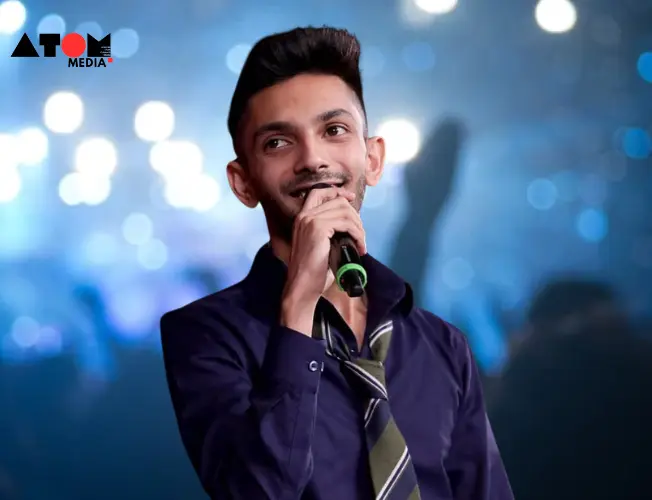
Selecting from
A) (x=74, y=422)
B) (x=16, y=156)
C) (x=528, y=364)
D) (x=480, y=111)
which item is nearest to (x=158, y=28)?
(x=16, y=156)

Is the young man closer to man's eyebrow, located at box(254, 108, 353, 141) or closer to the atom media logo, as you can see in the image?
man's eyebrow, located at box(254, 108, 353, 141)

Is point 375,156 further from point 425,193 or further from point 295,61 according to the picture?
point 425,193

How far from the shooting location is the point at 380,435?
110 cm

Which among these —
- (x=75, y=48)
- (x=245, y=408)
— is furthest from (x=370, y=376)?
(x=75, y=48)

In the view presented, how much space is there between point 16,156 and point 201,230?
1.68 feet

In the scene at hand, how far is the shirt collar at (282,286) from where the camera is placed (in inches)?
48.5

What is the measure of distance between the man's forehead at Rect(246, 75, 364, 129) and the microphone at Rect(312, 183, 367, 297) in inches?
9.8

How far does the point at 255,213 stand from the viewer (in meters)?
2.11

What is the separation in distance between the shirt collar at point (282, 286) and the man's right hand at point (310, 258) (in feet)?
0.46

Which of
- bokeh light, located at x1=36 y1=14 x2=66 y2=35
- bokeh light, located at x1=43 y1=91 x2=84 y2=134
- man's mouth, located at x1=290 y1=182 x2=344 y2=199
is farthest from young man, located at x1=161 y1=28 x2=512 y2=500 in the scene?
bokeh light, located at x1=36 y1=14 x2=66 y2=35

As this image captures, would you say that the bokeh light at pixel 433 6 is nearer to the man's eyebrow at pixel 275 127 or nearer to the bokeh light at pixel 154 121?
the bokeh light at pixel 154 121

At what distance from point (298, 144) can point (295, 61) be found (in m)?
0.16

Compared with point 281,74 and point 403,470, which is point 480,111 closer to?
point 281,74

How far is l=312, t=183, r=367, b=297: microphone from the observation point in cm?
98
